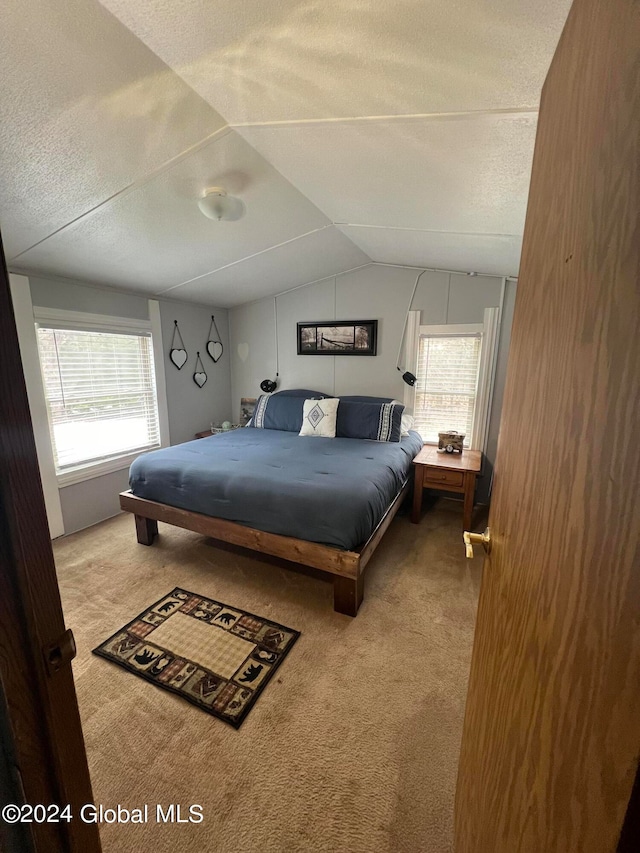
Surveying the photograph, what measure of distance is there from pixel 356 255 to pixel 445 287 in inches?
36.7

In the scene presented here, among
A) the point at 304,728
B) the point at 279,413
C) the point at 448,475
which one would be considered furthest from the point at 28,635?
the point at 279,413

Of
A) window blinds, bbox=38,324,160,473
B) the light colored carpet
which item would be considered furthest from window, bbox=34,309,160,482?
the light colored carpet

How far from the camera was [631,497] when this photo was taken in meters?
0.30

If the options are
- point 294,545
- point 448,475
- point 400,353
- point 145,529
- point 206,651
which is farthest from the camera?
point 400,353

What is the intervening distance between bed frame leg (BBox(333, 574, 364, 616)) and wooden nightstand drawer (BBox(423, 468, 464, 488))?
4.44 ft

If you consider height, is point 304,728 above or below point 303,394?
below

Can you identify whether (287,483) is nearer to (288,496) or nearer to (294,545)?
(288,496)

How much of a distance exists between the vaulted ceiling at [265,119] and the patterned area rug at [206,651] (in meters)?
2.34

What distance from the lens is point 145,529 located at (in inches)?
107

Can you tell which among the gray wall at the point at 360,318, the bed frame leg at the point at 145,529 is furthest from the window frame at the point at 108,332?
the gray wall at the point at 360,318

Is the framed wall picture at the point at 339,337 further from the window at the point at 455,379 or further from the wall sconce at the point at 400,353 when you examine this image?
the window at the point at 455,379

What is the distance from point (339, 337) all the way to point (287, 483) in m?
2.28

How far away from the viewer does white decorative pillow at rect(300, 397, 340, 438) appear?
11.6 feet

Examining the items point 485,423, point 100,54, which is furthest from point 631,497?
point 485,423
